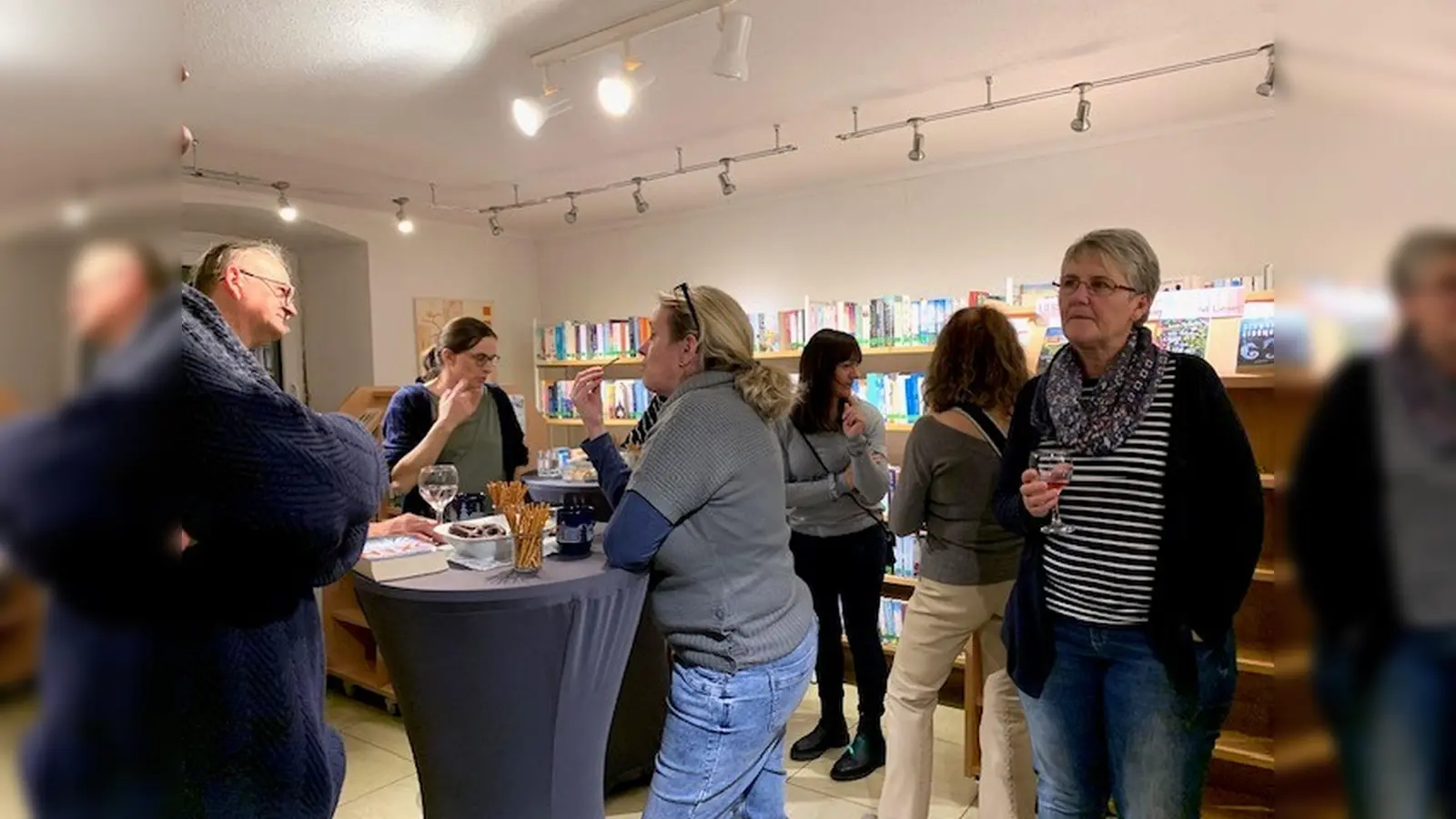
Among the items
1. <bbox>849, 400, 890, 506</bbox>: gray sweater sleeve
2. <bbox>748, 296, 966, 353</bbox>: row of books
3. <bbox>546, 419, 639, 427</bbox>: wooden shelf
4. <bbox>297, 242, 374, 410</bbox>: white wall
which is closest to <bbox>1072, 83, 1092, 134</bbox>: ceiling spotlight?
<bbox>748, 296, 966, 353</bbox>: row of books

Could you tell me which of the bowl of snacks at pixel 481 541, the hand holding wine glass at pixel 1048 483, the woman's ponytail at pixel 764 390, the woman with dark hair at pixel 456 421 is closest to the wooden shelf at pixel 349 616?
the woman with dark hair at pixel 456 421

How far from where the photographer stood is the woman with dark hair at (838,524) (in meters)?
2.48

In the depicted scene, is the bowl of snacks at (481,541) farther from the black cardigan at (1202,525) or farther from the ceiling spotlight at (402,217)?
the ceiling spotlight at (402,217)

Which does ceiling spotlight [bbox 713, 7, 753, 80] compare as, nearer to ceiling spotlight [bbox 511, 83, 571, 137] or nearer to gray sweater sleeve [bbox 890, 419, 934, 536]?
ceiling spotlight [bbox 511, 83, 571, 137]

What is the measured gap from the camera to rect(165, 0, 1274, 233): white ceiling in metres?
2.08

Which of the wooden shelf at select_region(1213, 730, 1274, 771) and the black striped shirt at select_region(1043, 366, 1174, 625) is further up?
the black striped shirt at select_region(1043, 366, 1174, 625)

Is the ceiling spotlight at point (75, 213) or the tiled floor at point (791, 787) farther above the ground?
the ceiling spotlight at point (75, 213)

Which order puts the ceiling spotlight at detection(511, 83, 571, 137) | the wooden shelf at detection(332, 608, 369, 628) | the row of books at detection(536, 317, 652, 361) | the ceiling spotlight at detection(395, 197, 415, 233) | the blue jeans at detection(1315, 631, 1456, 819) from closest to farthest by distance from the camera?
the blue jeans at detection(1315, 631, 1456, 819) → the ceiling spotlight at detection(511, 83, 571, 137) → the wooden shelf at detection(332, 608, 369, 628) → the ceiling spotlight at detection(395, 197, 415, 233) → the row of books at detection(536, 317, 652, 361)

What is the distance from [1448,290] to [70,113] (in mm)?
335

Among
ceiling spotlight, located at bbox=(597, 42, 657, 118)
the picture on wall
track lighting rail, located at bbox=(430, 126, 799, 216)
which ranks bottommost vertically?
the picture on wall

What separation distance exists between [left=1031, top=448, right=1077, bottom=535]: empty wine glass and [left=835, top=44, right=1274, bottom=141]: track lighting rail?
66.6 inches

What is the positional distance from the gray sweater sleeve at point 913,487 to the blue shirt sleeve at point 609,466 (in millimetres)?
757

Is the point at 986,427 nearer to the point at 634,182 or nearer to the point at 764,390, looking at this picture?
the point at 764,390

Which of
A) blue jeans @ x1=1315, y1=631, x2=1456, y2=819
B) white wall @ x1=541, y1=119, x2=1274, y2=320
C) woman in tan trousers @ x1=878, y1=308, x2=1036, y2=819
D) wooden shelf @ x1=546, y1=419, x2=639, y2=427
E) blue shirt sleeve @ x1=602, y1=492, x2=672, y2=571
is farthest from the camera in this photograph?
wooden shelf @ x1=546, y1=419, x2=639, y2=427
